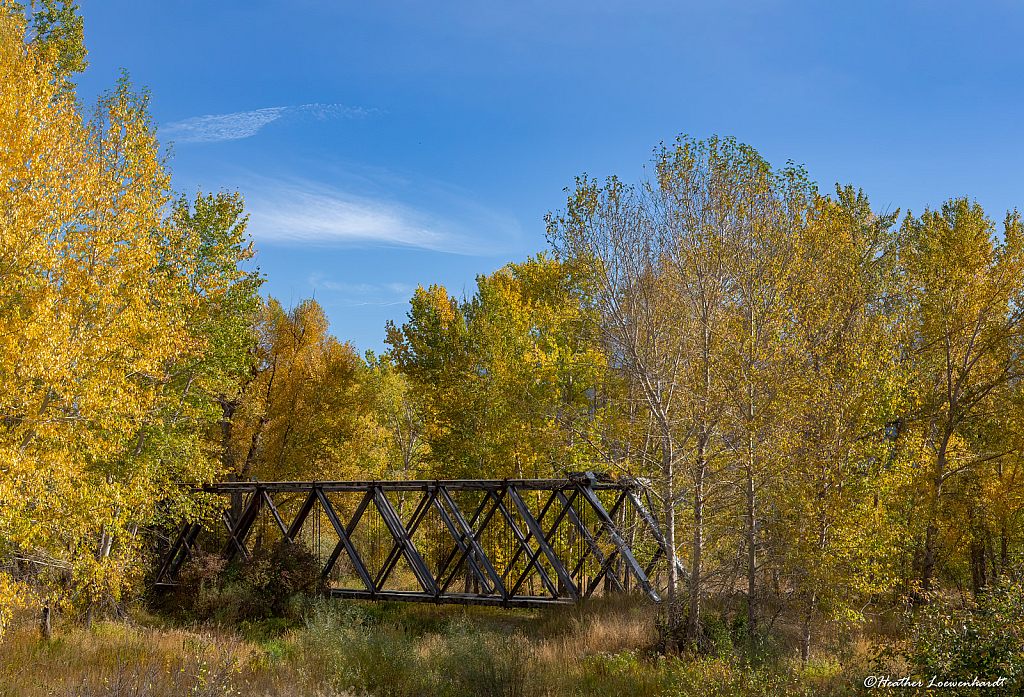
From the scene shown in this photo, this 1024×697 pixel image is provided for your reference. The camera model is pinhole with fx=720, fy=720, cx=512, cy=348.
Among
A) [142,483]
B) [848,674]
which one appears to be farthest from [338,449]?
[848,674]

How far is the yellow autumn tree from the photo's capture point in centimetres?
1095

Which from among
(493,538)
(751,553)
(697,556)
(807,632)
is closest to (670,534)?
(697,556)

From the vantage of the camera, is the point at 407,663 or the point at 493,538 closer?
the point at 407,663

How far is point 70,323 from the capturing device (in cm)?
1162

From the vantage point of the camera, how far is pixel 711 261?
11.4m

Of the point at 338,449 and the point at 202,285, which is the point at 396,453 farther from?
the point at 202,285

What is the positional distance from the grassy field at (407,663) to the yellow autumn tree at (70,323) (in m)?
1.20

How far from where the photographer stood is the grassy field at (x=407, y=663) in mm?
9039

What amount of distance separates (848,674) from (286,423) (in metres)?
19.6

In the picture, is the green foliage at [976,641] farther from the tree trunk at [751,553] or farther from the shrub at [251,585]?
the shrub at [251,585]

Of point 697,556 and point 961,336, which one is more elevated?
point 961,336

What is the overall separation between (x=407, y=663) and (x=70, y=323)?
759cm

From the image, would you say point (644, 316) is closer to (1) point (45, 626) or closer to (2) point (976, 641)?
(2) point (976, 641)

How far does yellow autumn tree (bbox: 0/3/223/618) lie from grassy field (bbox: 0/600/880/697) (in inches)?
47.2
